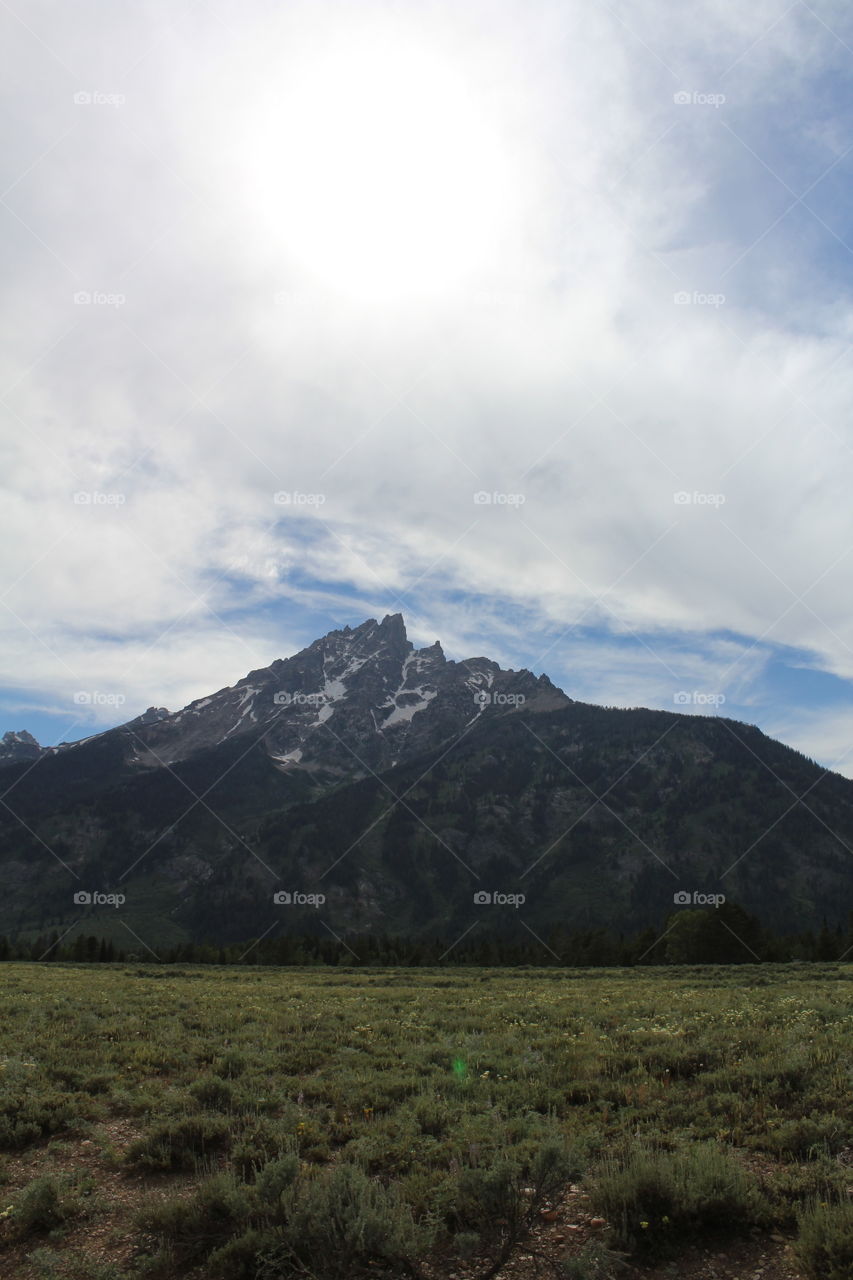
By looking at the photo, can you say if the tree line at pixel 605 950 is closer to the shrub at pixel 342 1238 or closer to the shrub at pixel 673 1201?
the shrub at pixel 673 1201

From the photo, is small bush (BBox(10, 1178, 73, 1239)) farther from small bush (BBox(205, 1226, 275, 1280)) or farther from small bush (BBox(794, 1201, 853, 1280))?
small bush (BBox(794, 1201, 853, 1280))

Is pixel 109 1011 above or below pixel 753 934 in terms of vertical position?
above

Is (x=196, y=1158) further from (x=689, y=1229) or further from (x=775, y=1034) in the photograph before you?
(x=775, y=1034)

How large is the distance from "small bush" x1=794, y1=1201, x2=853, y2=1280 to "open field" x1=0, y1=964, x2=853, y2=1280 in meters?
0.03

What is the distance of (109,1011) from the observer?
22.5m

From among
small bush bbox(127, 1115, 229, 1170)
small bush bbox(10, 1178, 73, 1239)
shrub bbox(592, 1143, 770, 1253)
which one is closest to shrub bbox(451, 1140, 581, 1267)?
shrub bbox(592, 1143, 770, 1253)

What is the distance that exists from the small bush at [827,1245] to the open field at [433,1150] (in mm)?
25

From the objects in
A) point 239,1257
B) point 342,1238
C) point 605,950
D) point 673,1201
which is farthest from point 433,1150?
point 605,950

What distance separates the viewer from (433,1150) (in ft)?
32.4

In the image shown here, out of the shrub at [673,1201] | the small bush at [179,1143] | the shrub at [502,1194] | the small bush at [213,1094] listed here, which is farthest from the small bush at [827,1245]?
the small bush at [213,1094]

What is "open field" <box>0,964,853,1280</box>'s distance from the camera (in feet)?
24.1

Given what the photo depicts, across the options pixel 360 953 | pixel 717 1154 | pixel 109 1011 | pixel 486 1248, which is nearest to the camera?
pixel 486 1248

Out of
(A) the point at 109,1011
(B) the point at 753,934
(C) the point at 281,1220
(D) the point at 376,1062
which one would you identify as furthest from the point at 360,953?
(C) the point at 281,1220

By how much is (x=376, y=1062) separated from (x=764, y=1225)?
9.28 m
